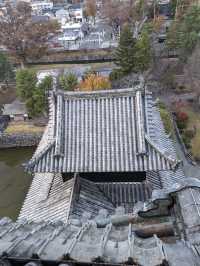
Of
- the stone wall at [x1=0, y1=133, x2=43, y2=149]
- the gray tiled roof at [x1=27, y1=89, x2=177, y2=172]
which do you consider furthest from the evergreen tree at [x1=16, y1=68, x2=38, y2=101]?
the gray tiled roof at [x1=27, y1=89, x2=177, y2=172]

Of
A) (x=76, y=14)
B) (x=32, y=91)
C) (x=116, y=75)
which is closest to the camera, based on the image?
(x=32, y=91)

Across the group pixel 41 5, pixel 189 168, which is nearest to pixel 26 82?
pixel 189 168

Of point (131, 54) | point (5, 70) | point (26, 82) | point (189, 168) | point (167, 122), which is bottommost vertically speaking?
point (189, 168)

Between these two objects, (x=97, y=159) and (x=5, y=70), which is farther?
(x=5, y=70)

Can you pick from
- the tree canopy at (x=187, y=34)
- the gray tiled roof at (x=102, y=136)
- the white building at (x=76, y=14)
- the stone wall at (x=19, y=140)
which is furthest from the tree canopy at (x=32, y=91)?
the white building at (x=76, y=14)

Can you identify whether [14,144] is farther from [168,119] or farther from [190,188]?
[190,188]

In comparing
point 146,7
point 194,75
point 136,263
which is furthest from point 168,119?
point 146,7

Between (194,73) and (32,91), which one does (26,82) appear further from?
(194,73)
